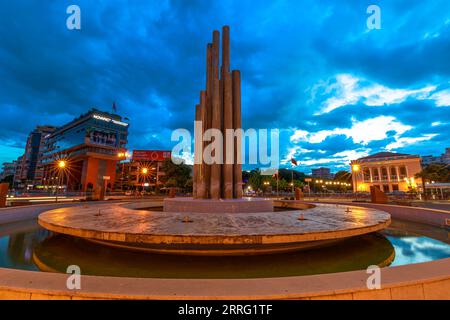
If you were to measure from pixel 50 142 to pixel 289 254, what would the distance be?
378 feet

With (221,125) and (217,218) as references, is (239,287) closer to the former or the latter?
(217,218)

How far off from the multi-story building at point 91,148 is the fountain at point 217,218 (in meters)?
52.6

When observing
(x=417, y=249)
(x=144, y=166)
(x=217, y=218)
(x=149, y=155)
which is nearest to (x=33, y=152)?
(x=144, y=166)

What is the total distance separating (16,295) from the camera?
A: 2.90m

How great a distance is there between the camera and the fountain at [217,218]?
222 inches

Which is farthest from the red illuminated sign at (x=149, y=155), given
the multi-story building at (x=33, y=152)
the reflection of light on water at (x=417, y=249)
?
the reflection of light on water at (x=417, y=249)

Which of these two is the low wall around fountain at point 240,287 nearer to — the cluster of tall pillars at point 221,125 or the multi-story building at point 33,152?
the cluster of tall pillars at point 221,125

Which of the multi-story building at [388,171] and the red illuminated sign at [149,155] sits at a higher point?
the red illuminated sign at [149,155]

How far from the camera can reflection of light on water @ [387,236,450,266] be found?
248 inches

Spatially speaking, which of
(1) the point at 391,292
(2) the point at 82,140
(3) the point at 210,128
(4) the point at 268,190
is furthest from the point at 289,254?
(2) the point at 82,140
